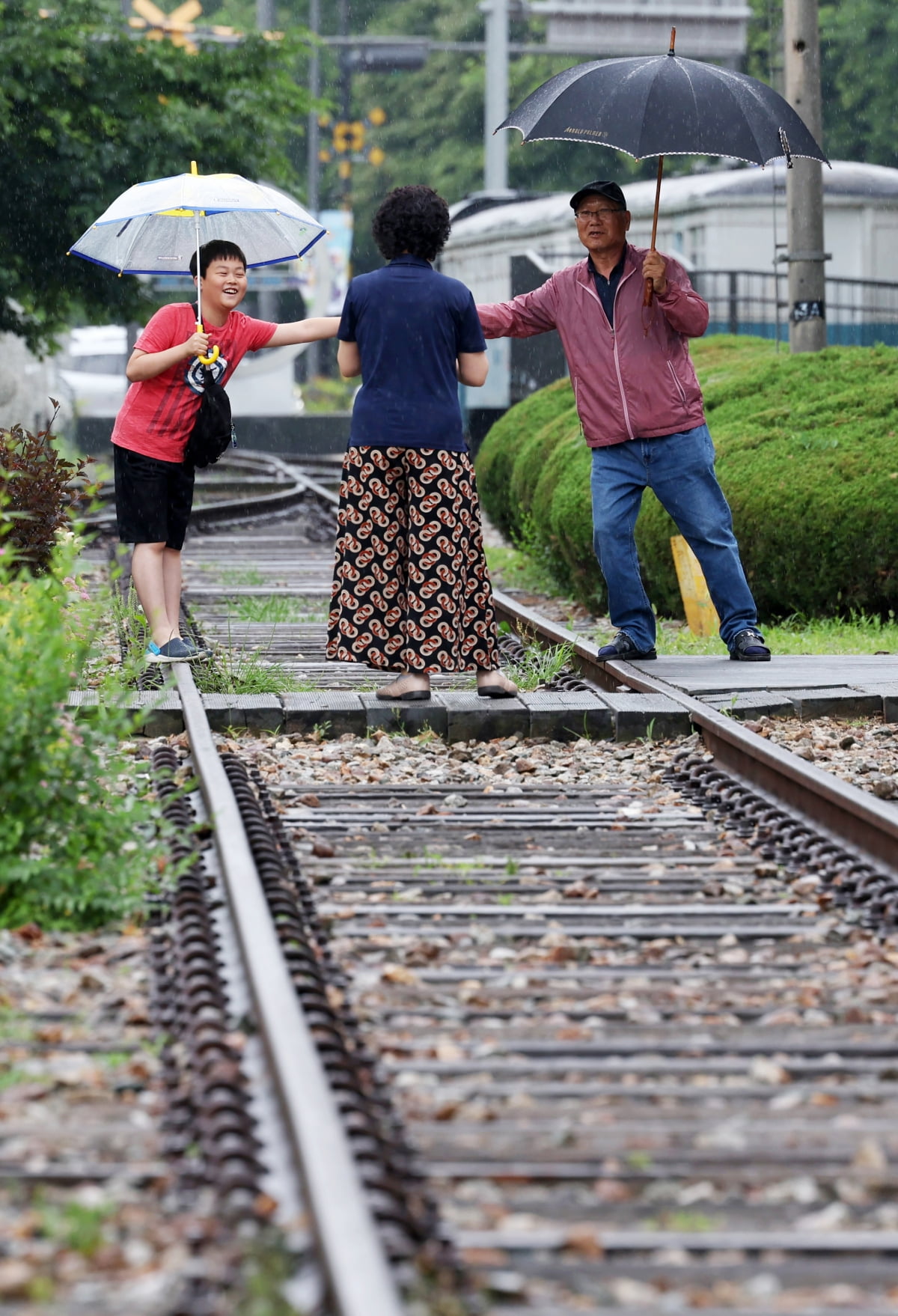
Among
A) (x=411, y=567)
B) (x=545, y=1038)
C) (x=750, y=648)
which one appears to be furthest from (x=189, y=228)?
(x=545, y=1038)

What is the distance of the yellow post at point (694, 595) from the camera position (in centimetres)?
1016

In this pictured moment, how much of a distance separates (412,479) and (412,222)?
3.12 ft

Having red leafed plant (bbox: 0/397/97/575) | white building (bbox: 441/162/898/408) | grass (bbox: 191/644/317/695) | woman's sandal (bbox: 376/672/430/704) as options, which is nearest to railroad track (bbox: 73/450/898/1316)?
woman's sandal (bbox: 376/672/430/704)

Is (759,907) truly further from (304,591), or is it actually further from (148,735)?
(304,591)

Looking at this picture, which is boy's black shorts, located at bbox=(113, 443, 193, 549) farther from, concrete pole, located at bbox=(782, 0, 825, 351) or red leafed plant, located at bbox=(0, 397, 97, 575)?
concrete pole, located at bbox=(782, 0, 825, 351)

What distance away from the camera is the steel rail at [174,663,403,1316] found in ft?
8.02

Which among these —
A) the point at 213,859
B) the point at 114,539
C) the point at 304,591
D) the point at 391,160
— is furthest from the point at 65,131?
the point at 391,160

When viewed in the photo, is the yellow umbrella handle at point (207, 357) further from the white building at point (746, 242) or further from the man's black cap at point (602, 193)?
the white building at point (746, 242)

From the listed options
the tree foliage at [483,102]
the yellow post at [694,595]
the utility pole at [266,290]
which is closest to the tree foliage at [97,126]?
the yellow post at [694,595]

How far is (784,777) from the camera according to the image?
5.90 metres

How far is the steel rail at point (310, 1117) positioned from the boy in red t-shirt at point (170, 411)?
3169 millimetres

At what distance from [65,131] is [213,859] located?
44.8ft

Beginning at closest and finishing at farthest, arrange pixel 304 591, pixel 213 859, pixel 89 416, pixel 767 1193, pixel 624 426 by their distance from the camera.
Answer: pixel 767 1193, pixel 213 859, pixel 624 426, pixel 304 591, pixel 89 416

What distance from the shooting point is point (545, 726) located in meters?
7.24
